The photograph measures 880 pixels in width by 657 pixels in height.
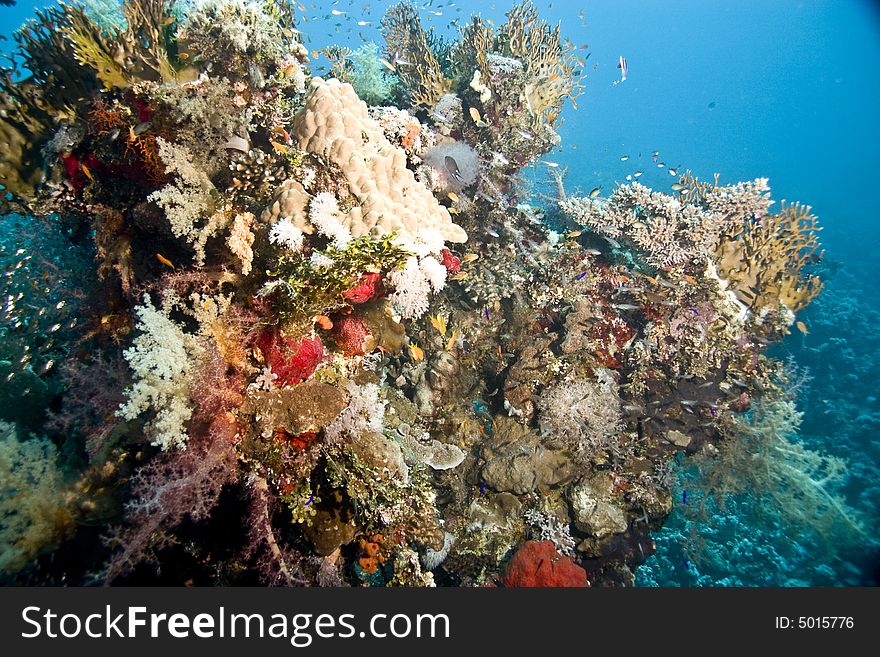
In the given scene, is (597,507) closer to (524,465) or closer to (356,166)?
(524,465)

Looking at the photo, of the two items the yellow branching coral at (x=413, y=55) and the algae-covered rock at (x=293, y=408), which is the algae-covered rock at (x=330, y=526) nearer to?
the algae-covered rock at (x=293, y=408)

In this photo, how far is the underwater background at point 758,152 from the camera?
780 centimetres

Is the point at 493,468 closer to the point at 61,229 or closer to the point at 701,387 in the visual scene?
the point at 701,387

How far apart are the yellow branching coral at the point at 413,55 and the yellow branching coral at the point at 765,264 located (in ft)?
23.5

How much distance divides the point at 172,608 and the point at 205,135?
4.79 m

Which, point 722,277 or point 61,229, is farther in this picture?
point 722,277

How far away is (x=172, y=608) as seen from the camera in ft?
10.4

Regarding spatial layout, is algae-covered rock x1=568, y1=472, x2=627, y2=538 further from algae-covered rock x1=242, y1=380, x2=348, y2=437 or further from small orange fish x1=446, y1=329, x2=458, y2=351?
algae-covered rock x1=242, y1=380, x2=348, y2=437

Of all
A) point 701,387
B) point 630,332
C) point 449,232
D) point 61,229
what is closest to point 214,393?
point 449,232

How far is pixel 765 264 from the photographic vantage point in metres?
8.50

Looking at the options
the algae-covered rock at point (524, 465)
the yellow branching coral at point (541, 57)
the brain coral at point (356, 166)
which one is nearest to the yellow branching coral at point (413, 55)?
the yellow branching coral at point (541, 57)

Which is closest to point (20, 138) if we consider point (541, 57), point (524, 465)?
point (524, 465)

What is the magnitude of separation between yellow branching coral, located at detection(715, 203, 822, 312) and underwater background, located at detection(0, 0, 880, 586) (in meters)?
1.53

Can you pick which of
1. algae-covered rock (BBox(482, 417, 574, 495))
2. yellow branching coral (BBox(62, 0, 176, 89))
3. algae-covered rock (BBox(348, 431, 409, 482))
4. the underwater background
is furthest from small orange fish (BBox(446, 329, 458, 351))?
yellow branching coral (BBox(62, 0, 176, 89))
